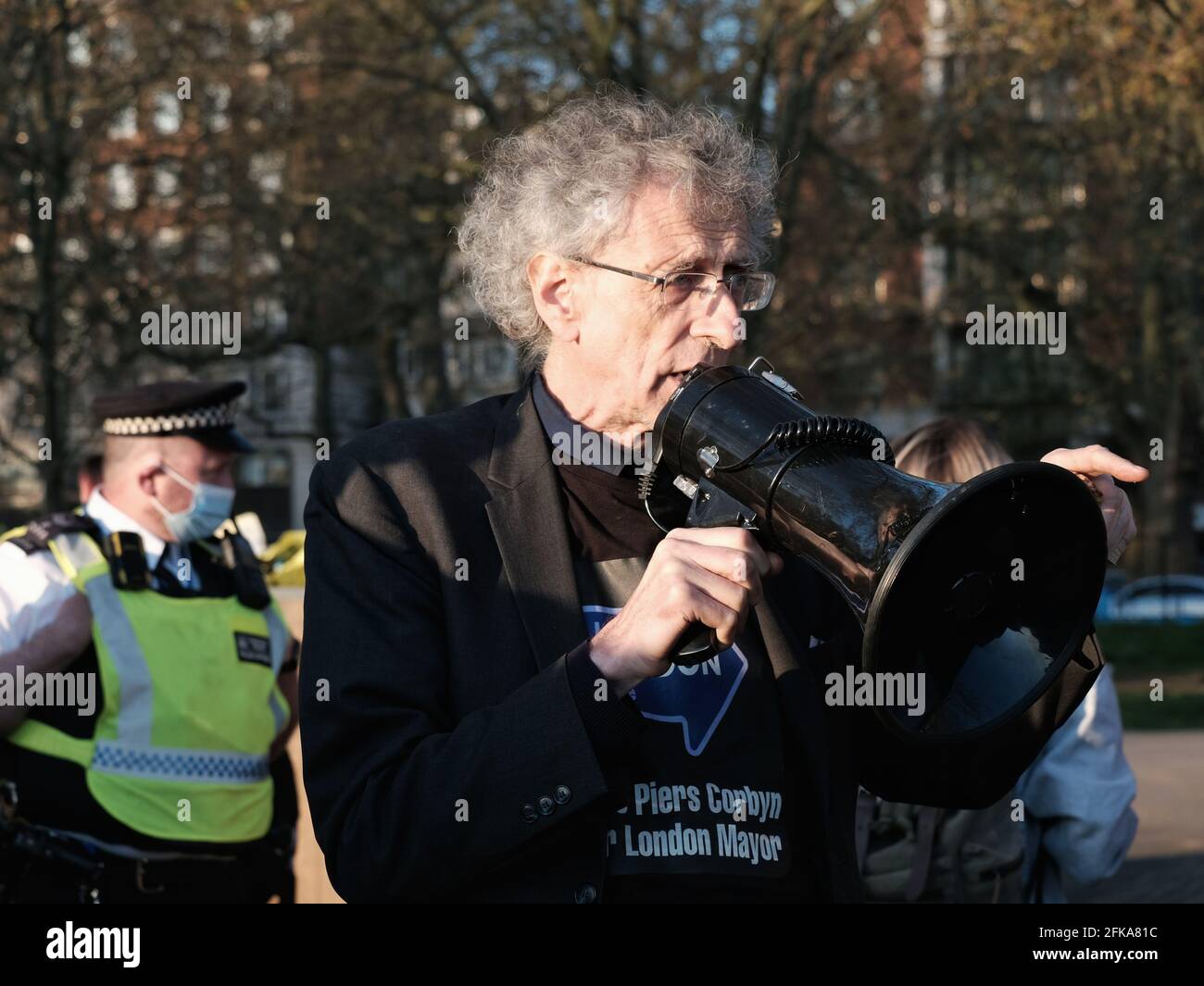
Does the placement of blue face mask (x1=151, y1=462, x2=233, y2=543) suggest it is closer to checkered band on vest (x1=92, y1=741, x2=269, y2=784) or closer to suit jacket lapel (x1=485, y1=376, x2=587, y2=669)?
checkered band on vest (x1=92, y1=741, x2=269, y2=784)

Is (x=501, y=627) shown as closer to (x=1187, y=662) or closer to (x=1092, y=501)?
(x=1092, y=501)

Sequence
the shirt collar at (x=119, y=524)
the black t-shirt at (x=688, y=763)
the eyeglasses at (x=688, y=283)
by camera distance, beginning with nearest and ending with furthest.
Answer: the black t-shirt at (x=688, y=763) < the eyeglasses at (x=688, y=283) < the shirt collar at (x=119, y=524)

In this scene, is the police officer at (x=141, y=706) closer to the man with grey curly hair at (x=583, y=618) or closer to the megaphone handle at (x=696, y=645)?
the man with grey curly hair at (x=583, y=618)

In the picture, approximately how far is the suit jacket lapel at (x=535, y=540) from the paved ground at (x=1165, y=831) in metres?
4.15

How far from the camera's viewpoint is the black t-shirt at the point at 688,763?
7.18ft

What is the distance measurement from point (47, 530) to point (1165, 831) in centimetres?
599

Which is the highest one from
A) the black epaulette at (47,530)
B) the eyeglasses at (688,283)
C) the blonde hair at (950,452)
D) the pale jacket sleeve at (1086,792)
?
the eyeglasses at (688,283)

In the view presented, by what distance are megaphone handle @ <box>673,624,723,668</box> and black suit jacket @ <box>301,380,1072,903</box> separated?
111 mm

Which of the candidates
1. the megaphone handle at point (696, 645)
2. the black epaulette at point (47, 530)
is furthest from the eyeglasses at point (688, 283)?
the black epaulette at point (47, 530)

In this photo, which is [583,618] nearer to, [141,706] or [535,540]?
[535,540]

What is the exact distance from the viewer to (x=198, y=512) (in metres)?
4.73
